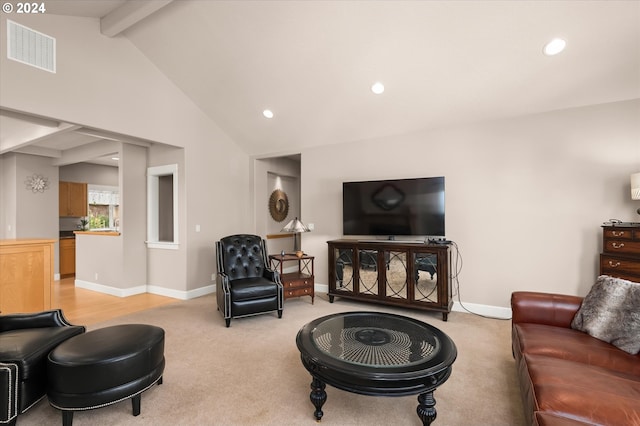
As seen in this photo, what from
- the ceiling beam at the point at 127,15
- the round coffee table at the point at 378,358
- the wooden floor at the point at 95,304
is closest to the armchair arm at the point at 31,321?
the wooden floor at the point at 95,304

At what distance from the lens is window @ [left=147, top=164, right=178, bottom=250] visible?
4.96 m

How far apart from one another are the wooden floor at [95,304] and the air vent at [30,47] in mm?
2770

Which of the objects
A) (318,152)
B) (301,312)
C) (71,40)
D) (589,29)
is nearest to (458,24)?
(589,29)

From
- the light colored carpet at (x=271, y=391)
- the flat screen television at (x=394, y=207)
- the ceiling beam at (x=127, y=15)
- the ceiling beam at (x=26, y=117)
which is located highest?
the ceiling beam at (x=127, y=15)

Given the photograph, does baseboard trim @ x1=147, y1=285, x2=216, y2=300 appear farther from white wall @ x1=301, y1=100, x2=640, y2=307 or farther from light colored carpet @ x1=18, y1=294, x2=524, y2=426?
white wall @ x1=301, y1=100, x2=640, y2=307

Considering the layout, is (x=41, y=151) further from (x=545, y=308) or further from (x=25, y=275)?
(x=545, y=308)

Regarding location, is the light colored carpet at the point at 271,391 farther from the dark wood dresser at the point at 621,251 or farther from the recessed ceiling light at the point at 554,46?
the recessed ceiling light at the point at 554,46

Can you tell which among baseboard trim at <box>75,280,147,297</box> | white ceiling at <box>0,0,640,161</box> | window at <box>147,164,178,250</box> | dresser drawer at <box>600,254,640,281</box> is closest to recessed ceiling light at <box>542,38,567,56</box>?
white ceiling at <box>0,0,640,161</box>

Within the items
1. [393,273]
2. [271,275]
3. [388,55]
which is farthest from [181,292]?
[388,55]

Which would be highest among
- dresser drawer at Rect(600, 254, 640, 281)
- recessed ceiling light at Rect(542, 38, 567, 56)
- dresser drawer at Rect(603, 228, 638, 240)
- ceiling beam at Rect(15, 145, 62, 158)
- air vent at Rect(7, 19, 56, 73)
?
air vent at Rect(7, 19, 56, 73)

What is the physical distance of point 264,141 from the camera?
5.43 metres

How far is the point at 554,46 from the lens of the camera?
2855 millimetres

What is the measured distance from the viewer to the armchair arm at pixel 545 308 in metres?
2.33

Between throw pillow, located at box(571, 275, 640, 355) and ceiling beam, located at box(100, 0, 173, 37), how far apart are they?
4.55 metres
